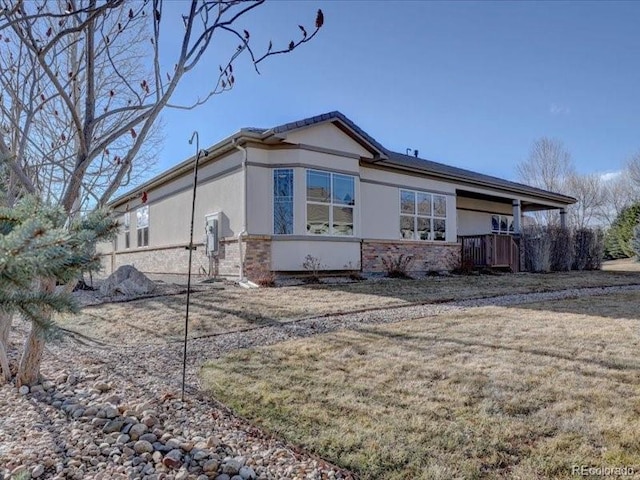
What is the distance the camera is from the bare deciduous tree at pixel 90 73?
3631 millimetres

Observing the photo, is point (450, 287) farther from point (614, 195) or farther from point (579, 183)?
point (614, 195)

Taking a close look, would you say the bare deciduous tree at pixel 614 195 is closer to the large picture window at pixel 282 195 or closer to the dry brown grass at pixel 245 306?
the dry brown grass at pixel 245 306

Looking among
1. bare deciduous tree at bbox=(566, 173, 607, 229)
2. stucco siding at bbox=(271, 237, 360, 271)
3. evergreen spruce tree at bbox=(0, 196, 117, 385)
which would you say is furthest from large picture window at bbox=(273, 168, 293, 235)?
bare deciduous tree at bbox=(566, 173, 607, 229)

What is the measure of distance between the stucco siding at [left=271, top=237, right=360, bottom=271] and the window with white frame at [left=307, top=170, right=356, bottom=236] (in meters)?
0.35

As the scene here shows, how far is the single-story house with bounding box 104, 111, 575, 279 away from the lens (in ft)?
36.2

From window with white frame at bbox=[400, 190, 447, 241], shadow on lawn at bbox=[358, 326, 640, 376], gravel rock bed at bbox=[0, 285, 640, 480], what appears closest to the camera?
gravel rock bed at bbox=[0, 285, 640, 480]

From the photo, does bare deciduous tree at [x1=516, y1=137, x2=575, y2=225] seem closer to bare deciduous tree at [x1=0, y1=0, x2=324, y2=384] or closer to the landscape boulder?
the landscape boulder

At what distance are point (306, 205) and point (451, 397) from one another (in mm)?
8413

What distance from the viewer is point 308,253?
1123cm

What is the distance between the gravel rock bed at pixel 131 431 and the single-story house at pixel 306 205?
5.45m

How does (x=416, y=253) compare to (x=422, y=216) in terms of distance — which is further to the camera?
(x=422, y=216)

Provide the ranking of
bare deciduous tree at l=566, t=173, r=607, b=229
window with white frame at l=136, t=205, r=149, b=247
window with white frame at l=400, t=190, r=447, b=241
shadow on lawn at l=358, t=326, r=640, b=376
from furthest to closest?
bare deciduous tree at l=566, t=173, r=607, b=229, window with white frame at l=136, t=205, r=149, b=247, window with white frame at l=400, t=190, r=447, b=241, shadow on lawn at l=358, t=326, r=640, b=376

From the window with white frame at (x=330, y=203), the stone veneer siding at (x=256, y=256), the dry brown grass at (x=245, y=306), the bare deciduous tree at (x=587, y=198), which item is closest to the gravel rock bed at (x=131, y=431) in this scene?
the dry brown grass at (x=245, y=306)

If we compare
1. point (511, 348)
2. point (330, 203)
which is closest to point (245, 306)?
point (511, 348)
